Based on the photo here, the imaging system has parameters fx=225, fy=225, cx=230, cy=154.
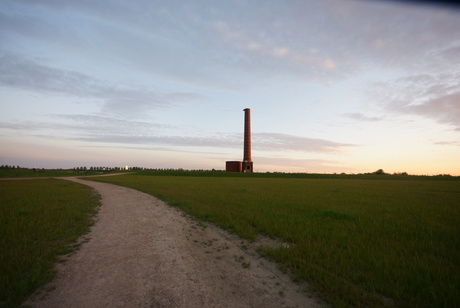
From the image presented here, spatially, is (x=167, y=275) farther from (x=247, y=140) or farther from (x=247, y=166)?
(x=247, y=166)

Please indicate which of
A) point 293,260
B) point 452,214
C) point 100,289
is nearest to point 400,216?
point 452,214

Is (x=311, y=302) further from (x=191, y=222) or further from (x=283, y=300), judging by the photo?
(x=191, y=222)

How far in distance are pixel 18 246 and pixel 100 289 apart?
467 cm

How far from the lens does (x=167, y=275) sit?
17.7ft

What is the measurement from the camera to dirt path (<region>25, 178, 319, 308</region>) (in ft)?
14.5

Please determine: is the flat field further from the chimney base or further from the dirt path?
the chimney base

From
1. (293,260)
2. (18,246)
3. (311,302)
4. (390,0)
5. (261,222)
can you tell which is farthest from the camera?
(261,222)

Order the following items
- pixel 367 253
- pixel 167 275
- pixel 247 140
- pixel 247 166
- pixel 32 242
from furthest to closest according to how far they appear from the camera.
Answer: pixel 247 166
pixel 247 140
pixel 32 242
pixel 367 253
pixel 167 275

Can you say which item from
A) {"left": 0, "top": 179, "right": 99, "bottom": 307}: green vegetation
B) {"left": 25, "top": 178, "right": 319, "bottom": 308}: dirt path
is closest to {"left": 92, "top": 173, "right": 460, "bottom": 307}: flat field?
{"left": 25, "top": 178, "right": 319, "bottom": 308}: dirt path

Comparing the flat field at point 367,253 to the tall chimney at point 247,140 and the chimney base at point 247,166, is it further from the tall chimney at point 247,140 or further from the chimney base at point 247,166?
the chimney base at point 247,166

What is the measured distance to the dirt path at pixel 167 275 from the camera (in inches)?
174

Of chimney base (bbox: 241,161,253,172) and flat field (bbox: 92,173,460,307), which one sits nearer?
flat field (bbox: 92,173,460,307)

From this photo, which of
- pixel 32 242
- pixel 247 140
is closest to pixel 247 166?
pixel 247 140

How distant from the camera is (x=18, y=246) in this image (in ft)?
23.4
